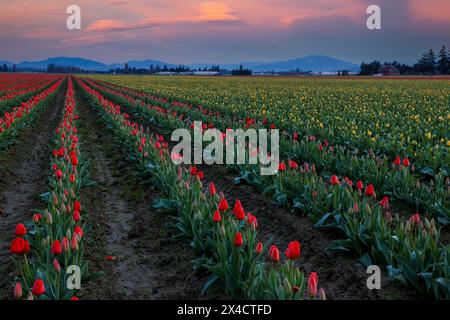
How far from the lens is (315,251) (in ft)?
18.2

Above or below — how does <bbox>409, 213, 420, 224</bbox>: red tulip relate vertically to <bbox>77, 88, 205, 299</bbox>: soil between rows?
above

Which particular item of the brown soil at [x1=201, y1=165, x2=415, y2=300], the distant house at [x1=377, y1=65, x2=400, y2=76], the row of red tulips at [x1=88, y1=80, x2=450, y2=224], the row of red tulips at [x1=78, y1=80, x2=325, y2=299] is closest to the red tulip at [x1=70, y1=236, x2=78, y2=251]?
the row of red tulips at [x1=78, y1=80, x2=325, y2=299]

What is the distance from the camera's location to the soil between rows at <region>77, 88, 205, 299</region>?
468 centimetres

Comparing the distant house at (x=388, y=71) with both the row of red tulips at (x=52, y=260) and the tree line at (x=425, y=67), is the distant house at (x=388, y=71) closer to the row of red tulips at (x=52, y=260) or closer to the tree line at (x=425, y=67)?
the tree line at (x=425, y=67)

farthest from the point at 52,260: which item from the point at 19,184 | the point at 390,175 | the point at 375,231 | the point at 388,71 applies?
the point at 388,71

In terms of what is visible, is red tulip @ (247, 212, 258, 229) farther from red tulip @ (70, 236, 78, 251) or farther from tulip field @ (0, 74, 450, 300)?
red tulip @ (70, 236, 78, 251)

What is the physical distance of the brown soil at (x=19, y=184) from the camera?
5.38 m

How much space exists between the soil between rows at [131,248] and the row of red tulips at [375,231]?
72.1 inches

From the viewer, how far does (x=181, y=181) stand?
6.71 metres

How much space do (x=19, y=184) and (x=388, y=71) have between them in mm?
122614

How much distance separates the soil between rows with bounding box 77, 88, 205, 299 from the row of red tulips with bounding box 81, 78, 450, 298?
183 cm

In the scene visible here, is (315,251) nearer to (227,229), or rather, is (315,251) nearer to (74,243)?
(227,229)
